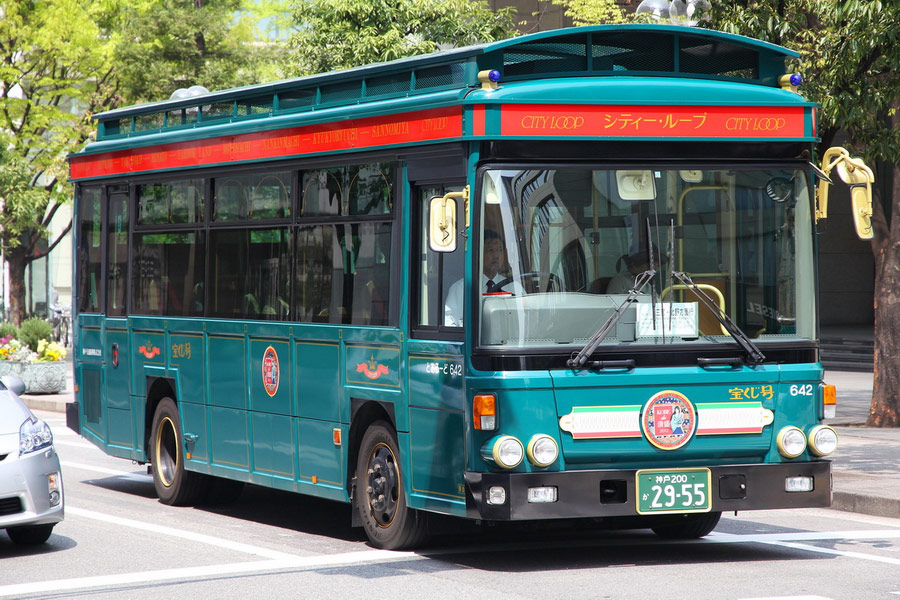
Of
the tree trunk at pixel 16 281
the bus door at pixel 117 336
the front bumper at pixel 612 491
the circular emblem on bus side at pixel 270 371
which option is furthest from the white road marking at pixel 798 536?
the tree trunk at pixel 16 281

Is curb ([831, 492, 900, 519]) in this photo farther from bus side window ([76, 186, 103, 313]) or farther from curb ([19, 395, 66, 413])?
curb ([19, 395, 66, 413])

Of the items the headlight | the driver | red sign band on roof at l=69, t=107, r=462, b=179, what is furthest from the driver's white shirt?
red sign band on roof at l=69, t=107, r=462, b=179

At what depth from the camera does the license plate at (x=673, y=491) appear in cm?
846

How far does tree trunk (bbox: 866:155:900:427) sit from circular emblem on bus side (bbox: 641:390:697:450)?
9486mm

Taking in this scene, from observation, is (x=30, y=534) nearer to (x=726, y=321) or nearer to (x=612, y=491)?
(x=612, y=491)

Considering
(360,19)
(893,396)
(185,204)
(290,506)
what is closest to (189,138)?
(185,204)

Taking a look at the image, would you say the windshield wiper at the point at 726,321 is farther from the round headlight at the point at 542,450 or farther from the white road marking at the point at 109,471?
the white road marking at the point at 109,471

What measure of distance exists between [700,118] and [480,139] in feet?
4.83

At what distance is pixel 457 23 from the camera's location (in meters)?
25.5

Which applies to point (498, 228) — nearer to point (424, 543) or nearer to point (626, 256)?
point (626, 256)

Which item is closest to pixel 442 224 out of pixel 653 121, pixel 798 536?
pixel 653 121

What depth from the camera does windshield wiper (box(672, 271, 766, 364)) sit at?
340 inches

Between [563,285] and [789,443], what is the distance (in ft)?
5.94

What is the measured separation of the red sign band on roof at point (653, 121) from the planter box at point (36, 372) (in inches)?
726
